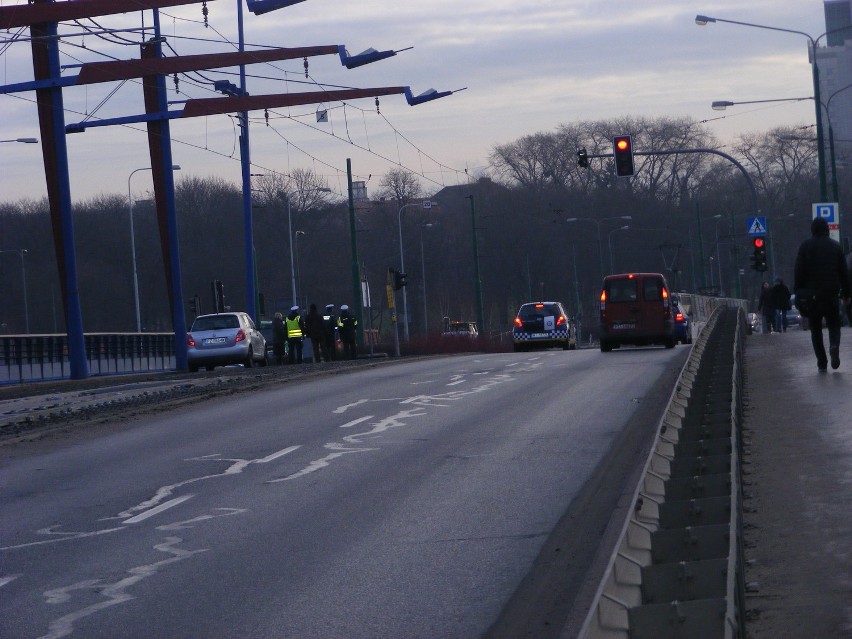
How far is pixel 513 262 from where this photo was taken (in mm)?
90750

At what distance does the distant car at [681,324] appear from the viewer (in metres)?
36.8

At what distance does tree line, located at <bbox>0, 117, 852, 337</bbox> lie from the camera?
294 feet

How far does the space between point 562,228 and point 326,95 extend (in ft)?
179

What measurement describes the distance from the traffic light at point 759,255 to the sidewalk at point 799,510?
28380 mm

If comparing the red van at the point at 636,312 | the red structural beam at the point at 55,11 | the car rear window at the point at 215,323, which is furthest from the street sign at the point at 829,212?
the red structural beam at the point at 55,11

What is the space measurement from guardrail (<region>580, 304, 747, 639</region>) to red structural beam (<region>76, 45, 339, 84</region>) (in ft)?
96.3

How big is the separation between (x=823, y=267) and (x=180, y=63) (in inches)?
1013

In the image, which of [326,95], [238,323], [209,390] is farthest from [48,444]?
[326,95]

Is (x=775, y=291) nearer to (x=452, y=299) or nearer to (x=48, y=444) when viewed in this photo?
(x=48, y=444)

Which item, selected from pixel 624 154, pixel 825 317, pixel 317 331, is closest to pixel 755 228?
pixel 624 154

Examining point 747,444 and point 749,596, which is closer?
point 749,596

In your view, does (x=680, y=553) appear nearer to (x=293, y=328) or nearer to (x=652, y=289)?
(x=652, y=289)

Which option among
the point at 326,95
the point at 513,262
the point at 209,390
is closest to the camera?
the point at 209,390

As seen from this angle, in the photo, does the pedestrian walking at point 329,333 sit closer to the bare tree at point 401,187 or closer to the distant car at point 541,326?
the distant car at point 541,326
